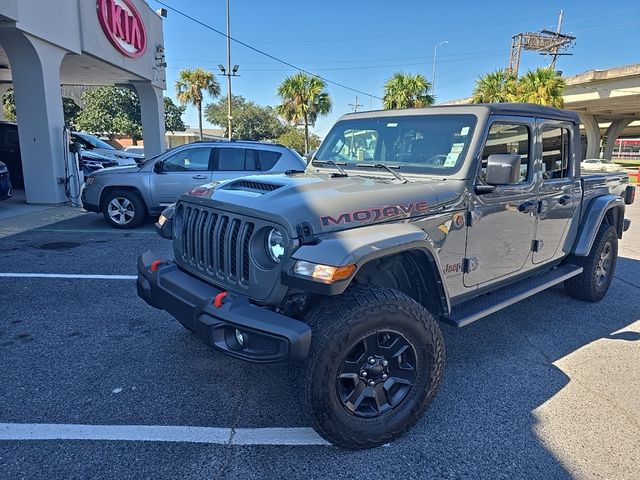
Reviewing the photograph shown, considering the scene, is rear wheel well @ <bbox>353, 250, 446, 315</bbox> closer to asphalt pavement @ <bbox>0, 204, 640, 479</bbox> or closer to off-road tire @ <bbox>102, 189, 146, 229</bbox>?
asphalt pavement @ <bbox>0, 204, 640, 479</bbox>

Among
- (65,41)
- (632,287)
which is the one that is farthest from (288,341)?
(65,41)

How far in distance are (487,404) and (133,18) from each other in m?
15.0

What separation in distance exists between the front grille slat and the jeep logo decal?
400mm

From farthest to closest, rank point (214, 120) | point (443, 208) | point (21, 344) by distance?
point (214, 120)
point (21, 344)
point (443, 208)

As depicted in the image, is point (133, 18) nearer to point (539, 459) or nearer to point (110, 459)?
point (110, 459)

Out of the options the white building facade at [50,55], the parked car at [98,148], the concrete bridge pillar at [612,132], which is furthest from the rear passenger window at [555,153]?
the concrete bridge pillar at [612,132]

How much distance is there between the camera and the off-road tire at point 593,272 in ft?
15.4

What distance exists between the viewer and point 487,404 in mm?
2953

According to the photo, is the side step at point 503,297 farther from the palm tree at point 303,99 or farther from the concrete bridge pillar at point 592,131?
the concrete bridge pillar at point 592,131

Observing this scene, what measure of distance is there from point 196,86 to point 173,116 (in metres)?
23.9

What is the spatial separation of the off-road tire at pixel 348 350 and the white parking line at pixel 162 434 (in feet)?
0.83

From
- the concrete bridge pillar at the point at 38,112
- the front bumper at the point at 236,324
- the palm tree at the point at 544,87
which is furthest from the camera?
the palm tree at the point at 544,87

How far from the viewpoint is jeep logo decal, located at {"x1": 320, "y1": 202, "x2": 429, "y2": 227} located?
248 centimetres

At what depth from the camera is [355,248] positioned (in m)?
2.29
